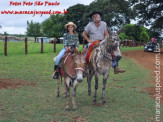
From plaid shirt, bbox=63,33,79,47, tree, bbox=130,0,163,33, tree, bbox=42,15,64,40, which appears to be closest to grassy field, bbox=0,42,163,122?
plaid shirt, bbox=63,33,79,47

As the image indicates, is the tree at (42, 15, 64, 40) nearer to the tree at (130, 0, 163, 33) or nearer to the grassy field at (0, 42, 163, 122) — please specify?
the tree at (130, 0, 163, 33)

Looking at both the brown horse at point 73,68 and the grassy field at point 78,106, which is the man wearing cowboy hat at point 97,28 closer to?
the brown horse at point 73,68

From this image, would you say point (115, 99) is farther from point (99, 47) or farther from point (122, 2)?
point (122, 2)

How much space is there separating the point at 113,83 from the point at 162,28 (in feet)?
84.9

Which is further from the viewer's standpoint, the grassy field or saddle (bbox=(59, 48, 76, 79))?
saddle (bbox=(59, 48, 76, 79))

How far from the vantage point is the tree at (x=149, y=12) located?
3356 centimetres

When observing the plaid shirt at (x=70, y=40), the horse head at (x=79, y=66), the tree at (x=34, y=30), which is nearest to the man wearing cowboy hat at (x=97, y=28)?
the plaid shirt at (x=70, y=40)

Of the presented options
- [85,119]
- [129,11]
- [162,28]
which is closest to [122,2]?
[129,11]

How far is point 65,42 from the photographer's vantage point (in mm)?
7270

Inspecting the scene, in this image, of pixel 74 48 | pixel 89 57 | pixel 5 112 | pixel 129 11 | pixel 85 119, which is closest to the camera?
pixel 85 119

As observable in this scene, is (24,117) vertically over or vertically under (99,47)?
under

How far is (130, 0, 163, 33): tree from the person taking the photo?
33.6 meters

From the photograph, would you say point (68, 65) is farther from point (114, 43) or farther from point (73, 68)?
point (114, 43)

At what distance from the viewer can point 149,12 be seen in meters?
34.1
